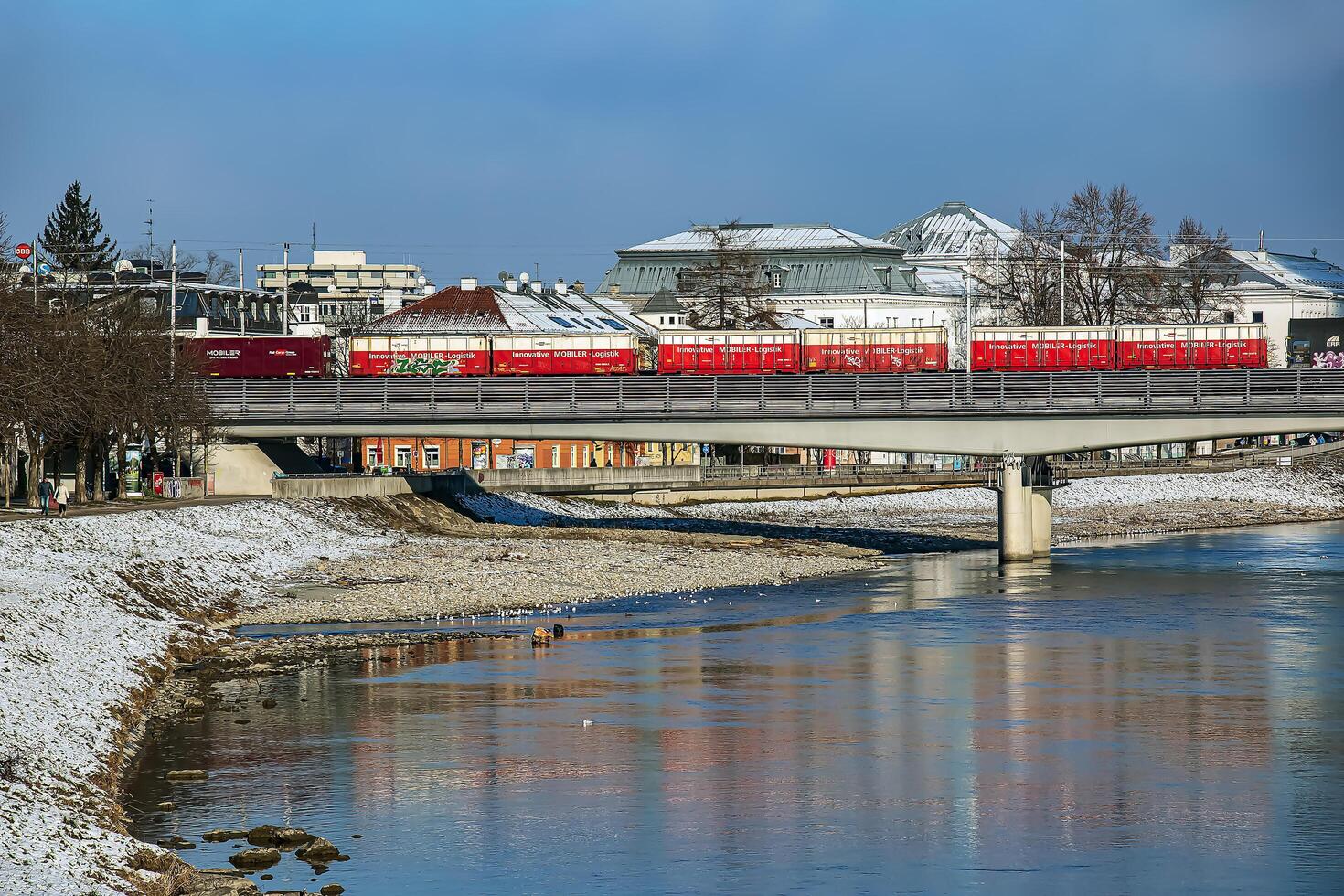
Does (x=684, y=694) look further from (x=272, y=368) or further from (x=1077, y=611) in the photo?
(x=272, y=368)

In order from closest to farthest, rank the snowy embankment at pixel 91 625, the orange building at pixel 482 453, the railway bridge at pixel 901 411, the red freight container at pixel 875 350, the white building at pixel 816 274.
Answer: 1. the snowy embankment at pixel 91 625
2. the railway bridge at pixel 901 411
3. the red freight container at pixel 875 350
4. the orange building at pixel 482 453
5. the white building at pixel 816 274

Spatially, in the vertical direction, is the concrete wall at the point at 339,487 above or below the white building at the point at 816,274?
below

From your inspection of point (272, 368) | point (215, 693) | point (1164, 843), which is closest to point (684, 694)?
point (215, 693)

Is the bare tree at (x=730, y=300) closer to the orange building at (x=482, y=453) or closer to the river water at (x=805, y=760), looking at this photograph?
the orange building at (x=482, y=453)

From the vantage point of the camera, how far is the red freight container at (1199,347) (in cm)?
8181

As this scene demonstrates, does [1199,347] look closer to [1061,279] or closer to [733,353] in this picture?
[1061,279]

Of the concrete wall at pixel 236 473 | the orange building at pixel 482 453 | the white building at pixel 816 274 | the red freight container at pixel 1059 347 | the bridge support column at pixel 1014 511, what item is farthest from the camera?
the white building at pixel 816 274

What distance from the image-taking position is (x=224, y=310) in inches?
5561

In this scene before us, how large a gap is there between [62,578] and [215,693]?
446 inches

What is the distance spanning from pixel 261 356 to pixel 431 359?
8593mm

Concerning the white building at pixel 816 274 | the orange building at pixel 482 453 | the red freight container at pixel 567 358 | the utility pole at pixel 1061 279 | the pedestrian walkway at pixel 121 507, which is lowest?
the pedestrian walkway at pixel 121 507

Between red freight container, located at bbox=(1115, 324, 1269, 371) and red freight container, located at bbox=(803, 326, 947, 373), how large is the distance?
899cm

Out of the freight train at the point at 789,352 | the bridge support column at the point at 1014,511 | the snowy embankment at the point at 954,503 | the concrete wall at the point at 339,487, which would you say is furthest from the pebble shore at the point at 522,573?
the snowy embankment at the point at 954,503

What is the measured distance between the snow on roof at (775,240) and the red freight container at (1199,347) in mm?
99885
